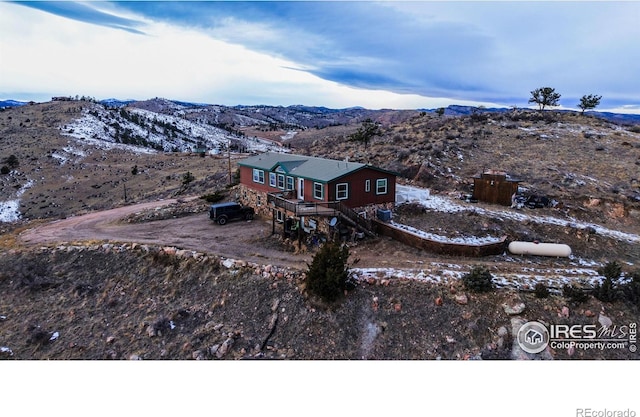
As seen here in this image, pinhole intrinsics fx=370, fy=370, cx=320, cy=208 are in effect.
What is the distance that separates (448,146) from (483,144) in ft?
19.7

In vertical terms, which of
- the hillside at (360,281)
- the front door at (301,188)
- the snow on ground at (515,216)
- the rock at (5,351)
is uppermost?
the front door at (301,188)

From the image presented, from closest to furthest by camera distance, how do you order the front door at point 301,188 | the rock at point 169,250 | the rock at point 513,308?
the rock at point 513,308, the rock at point 169,250, the front door at point 301,188

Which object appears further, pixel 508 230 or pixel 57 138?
pixel 57 138

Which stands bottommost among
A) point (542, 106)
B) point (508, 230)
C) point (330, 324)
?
point (330, 324)

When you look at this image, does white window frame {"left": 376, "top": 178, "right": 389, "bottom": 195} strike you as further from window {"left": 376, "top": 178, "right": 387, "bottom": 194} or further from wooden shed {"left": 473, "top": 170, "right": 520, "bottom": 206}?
wooden shed {"left": 473, "top": 170, "right": 520, "bottom": 206}

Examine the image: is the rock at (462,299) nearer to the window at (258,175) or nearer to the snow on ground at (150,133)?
the window at (258,175)

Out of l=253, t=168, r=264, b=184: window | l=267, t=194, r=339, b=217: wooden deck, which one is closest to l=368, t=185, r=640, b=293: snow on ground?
l=267, t=194, r=339, b=217: wooden deck

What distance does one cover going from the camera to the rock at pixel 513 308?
49.8 ft

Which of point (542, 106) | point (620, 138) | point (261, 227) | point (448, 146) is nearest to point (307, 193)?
point (261, 227)

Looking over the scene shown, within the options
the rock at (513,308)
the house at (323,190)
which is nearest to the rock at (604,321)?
the rock at (513,308)

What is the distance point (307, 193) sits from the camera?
81.9 ft

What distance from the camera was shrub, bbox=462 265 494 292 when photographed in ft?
53.7

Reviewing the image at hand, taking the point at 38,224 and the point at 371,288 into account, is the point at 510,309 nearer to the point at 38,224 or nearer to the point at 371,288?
the point at 371,288

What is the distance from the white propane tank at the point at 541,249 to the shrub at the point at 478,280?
4.67 meters
